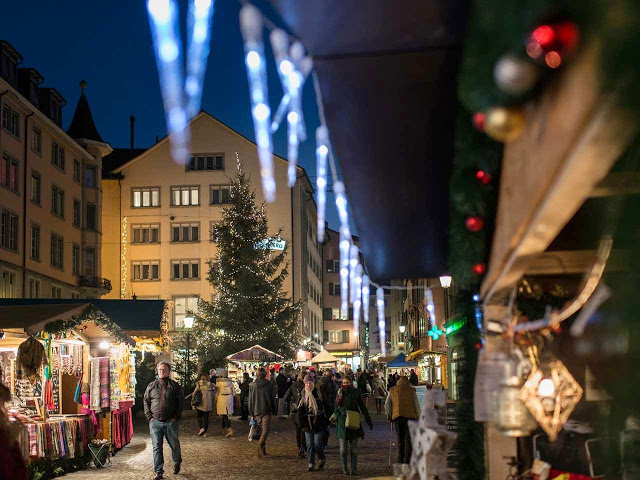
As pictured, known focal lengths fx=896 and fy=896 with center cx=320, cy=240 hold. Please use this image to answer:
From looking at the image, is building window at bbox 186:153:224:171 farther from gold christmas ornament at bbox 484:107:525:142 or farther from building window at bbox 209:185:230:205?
gold christmas ornament at bbox 484:107:525:142

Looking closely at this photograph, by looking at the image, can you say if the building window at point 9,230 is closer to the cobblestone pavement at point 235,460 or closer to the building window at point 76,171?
the building window at point 76,171

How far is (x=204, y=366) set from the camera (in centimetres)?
4384

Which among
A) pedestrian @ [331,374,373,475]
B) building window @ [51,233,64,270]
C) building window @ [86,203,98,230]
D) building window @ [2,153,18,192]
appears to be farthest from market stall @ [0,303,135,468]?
building window @ [86,203,98,230]

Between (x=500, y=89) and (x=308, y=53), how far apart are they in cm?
123

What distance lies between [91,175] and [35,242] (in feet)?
32.5

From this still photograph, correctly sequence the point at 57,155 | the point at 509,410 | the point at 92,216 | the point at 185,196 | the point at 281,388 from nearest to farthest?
the point at 509,410 < the point at 281,388 < the point at 57,155 < the point at 92,216 < the point at 185,196

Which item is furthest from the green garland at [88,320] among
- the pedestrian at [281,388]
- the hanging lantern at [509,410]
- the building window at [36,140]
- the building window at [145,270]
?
the building window at [145,270]

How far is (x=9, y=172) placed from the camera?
1588 inches

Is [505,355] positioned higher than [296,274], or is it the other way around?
[296,274]

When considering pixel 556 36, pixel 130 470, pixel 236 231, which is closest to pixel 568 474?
pixel 556 36

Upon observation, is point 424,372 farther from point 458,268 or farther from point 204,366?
point 458,268

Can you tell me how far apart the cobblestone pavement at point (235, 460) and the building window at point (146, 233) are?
3580 centimetres

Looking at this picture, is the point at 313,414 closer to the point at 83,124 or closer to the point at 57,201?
the point at 57,201

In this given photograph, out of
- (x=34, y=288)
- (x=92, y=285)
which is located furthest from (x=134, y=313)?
(x=92, y=285)
